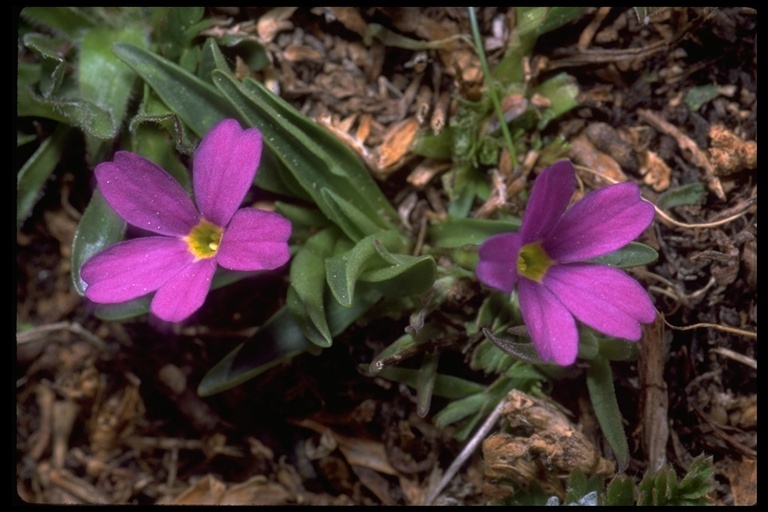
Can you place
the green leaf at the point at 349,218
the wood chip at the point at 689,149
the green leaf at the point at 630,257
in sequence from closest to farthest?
the green leaf at the point at 630,257 → the green leaf at the point at 349,218 → the wood chip at the point at 689,149

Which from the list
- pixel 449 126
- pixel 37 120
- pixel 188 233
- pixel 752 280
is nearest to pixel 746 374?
pixel 752 280

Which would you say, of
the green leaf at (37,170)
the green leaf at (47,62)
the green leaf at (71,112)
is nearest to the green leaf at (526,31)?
the green leaf at (71,112)

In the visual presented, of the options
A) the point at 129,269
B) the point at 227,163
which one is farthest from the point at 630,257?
the point at 129,269

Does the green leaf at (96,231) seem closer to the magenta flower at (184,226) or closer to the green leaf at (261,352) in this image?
the magenta flower at (184,226)

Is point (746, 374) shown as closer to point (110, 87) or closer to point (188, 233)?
point (188, 233)

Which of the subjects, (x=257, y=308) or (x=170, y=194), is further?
(x=257, y=308)

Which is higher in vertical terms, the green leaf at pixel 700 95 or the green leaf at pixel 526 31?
the green leaf at pixel 526 31

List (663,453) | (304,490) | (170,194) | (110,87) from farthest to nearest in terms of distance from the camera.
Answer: (304,490)
(110,87)
(663,453)
(170,194)
